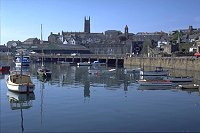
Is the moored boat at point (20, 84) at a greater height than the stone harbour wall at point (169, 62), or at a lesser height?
lesser

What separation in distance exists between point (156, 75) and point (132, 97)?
28311 mm

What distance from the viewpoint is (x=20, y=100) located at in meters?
37.2

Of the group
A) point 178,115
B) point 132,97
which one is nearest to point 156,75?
point 132,97

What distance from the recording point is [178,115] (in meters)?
29.9

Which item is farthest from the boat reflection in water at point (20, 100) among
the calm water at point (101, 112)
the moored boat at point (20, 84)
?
the moored boat at point (20, 84)

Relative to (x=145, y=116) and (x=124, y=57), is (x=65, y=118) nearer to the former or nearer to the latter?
(x=145, y=116)

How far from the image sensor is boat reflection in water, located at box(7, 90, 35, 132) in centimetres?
3334

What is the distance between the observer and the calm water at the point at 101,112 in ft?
83.0

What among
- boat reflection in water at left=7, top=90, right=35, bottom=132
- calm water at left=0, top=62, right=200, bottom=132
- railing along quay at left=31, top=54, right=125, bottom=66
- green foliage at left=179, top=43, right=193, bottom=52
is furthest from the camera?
railing along quay at left=31, top=54, right=125, bottom=66

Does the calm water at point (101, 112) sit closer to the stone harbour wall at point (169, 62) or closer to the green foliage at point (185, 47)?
the stone harbour wall at point (169, 62)

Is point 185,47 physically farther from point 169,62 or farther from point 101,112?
point 101,112

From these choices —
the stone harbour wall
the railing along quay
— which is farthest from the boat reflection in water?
the railing along quay

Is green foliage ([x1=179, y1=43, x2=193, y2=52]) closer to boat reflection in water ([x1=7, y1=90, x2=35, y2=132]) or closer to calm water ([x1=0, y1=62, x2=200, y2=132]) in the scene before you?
calm water ([x1=0, y1=62, x2=200, y2=132])

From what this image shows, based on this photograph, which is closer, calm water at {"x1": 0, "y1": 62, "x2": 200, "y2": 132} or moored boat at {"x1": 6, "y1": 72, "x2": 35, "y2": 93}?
calm water at {"x1": 0, "y1": 62, "x2": 200, "y2": 132}
